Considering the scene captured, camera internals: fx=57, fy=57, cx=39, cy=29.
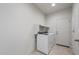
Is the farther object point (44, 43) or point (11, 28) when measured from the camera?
point (44, 43)

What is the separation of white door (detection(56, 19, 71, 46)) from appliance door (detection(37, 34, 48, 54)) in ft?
4.95

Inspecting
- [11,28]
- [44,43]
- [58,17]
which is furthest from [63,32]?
[11,28]

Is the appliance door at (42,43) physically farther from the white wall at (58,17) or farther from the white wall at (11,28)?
the white wall at (58,17)

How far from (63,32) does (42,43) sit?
65.0 inches

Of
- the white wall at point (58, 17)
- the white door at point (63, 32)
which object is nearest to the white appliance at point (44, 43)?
the white door at point (63, 32)

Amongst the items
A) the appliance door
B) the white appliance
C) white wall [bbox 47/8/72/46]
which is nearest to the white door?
white wall [bbox 47/8/72/46]

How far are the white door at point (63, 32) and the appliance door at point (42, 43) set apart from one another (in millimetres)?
1509

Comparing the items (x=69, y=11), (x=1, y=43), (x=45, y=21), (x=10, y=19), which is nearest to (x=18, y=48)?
(x=1, y=43)

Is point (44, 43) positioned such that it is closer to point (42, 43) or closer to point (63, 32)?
point (42, 43)

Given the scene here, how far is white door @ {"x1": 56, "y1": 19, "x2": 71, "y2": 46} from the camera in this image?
3236mm

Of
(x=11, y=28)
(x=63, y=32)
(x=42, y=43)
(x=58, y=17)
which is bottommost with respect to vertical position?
(x=42, y=43)

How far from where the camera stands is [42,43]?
7.95 feet

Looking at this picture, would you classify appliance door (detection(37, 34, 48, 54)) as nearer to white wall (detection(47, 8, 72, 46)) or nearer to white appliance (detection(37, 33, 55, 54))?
white appliance (detection(37, 33, 55, 54))

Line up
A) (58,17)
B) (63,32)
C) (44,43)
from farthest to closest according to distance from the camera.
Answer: (58,17) → (63,32) → (44,43)
